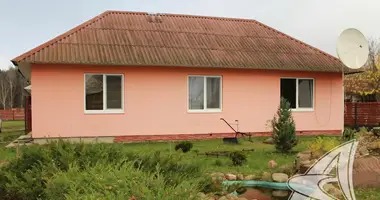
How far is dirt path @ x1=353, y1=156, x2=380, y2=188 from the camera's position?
7.29 m

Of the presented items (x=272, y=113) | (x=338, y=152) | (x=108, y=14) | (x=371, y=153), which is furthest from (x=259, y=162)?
(x=108, y=14)

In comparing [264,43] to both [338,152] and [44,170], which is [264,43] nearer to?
[338,152]

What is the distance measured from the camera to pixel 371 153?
27.1 feet

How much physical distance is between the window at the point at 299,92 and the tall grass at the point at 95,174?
423 inches

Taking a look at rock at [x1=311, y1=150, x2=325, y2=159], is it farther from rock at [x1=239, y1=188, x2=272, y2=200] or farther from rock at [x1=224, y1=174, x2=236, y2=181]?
rock at [x1=224, y1=174, x2=236, y2=181]

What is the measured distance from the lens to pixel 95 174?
14.9 ft

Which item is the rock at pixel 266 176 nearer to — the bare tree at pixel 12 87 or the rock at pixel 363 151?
the rock at pixel 363 151

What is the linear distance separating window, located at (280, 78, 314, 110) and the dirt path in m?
8.37

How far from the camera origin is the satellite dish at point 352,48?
37.9ft

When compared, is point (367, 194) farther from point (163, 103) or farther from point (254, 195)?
point (163, 103)

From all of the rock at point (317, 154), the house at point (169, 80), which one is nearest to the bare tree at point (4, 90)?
the house at point (169, 80)

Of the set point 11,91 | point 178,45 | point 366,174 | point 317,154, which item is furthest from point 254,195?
point 11,91

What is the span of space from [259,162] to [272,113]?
6484 mm

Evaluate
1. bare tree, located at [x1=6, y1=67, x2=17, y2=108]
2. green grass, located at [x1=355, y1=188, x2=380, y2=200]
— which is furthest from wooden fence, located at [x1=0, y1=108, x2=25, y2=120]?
green grass, located at [x1=355, y1=188, x2=380, y2=200]
